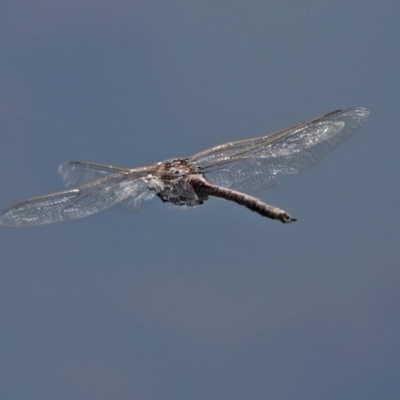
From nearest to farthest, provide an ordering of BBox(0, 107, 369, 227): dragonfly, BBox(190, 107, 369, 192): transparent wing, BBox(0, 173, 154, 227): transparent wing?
1. BBox(0, 173, 154, 227): transparent wing
2. BBox(0, 107, 369, 227): dragonfly
3. BBox(190, 107, 369, 192): transparent wing

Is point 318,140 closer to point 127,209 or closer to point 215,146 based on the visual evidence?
point 215,146

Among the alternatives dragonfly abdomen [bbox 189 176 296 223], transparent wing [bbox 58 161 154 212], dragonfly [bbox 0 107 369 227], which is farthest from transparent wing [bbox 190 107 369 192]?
transparent wing [bbox 58 161 154 212]

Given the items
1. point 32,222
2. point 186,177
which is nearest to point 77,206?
point 32,222

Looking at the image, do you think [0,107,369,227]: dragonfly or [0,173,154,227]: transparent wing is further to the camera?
[0,107,369,227]: dragonfly

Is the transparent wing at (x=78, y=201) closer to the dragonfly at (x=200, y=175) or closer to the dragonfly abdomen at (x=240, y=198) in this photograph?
the dragonfly at (x=200, y=175)

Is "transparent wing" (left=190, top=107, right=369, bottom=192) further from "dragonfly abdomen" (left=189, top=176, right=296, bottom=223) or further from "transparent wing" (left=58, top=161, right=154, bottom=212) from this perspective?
"transparent wing" (left=58, top=161, right=154, bottom=212)

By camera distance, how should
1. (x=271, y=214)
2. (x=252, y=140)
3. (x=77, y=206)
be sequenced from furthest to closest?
1. (x=252, y=140)
2. (x=77, y=206)
3. (x=271, y=214)
